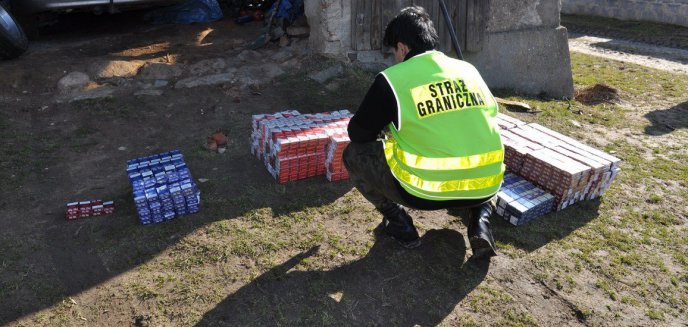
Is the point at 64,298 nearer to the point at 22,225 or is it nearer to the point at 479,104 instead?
the point at 22,225

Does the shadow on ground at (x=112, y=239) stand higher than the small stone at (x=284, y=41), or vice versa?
the small stone at (x=284, y=41)

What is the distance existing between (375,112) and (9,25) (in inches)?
254

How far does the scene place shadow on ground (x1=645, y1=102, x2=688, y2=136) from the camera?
22.4 ft

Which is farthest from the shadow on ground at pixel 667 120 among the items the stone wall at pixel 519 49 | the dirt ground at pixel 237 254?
the dirt ground at pixel 237 254

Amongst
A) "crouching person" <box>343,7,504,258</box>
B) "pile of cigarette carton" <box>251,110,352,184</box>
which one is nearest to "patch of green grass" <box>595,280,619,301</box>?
"crouching person" <box>343,7,504,258</box>

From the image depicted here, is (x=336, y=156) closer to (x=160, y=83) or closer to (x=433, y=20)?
(x=160, y=83)

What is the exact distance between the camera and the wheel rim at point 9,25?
710cm

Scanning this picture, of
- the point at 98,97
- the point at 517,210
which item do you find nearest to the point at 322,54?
the point at 98,97

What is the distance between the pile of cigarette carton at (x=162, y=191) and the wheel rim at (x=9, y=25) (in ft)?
14.1

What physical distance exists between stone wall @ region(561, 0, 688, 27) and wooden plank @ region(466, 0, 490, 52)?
1000cm

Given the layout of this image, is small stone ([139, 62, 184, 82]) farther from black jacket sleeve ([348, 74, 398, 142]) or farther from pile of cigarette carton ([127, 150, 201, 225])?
black jacket sleeve ([348, 74, 398, 142])

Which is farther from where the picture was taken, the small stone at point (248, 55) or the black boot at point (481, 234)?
the small stone at point (248, 55)

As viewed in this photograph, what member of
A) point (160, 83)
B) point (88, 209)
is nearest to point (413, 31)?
point (88, 209)

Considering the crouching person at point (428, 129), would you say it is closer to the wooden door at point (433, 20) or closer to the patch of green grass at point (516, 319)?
the patch of green grass at point (516, 319)
